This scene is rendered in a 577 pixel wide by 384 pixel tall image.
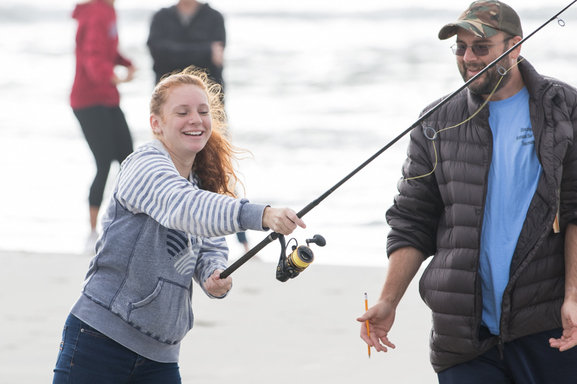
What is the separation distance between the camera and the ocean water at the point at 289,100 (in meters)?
8.26

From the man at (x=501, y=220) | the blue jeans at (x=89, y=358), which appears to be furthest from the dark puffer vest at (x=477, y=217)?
the blue jeans at (x=89, y=358)

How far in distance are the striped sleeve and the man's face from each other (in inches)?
33.7

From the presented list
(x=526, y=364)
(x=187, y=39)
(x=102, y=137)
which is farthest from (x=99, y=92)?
(x=526, y=364)

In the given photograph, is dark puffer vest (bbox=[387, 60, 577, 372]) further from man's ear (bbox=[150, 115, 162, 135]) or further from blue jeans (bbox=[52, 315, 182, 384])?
blue jeans (bbox=[52, 315, 182, 384])

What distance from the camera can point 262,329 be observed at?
4754 millimetres

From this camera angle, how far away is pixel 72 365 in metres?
2.40

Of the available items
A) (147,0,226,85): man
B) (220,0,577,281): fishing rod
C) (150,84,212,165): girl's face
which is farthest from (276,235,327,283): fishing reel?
(147,0,226,85): man

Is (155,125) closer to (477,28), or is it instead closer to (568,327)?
(477,28)

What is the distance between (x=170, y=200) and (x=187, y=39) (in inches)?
171

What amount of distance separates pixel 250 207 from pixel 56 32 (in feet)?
70.6

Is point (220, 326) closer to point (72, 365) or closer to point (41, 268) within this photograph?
point (41, 268)

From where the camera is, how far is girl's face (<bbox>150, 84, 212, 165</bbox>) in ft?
8.30

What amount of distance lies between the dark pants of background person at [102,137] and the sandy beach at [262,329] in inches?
26.3

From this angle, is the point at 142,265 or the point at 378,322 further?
the point at 378,322
